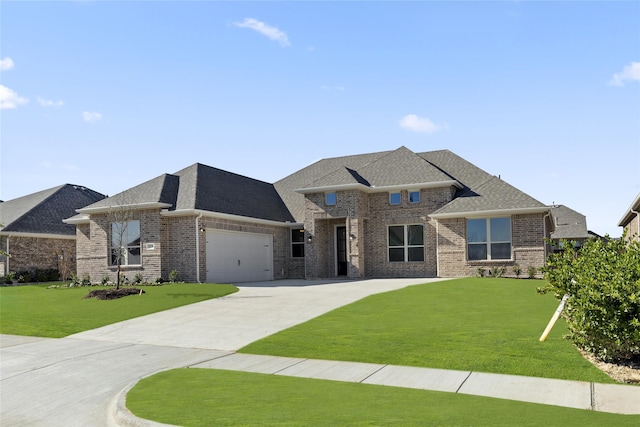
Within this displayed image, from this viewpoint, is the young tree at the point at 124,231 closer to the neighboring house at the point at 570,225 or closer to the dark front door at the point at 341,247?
the dark front door at the point at 341,247

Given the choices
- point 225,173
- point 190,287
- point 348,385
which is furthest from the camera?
point 225,173

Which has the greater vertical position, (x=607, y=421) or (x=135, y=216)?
(x=135, y=216)

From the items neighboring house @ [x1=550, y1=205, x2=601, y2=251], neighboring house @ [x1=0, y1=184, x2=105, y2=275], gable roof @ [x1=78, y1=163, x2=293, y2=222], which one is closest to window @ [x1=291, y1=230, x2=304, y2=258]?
gable roof @ [x1=78, y1=163, x2=293, y2=222]

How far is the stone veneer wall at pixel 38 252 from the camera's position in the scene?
105ft

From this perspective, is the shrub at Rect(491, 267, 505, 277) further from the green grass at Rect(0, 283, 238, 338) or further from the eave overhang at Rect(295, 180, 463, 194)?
the green grass at Rect(0, 283, 238, 338)

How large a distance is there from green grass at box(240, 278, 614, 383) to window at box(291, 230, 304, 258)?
14770mm

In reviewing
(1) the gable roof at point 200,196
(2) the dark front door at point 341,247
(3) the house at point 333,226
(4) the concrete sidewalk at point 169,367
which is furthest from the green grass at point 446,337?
(2) the dark front door at point 341,247

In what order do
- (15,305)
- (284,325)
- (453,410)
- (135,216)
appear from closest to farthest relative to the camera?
(453,410) → (284,325) → (15,305) → (135,216)

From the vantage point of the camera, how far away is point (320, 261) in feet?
92.0

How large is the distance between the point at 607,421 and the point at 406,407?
231cm

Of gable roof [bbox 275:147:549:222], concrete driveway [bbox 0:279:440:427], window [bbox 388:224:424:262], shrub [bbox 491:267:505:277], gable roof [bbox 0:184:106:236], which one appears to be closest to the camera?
concrete driveway [bbox 0:279:440:427]

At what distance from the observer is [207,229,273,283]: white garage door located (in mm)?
25484

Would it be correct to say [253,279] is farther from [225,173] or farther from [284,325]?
[284,325]

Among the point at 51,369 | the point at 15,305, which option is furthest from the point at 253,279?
the point at 51,369
